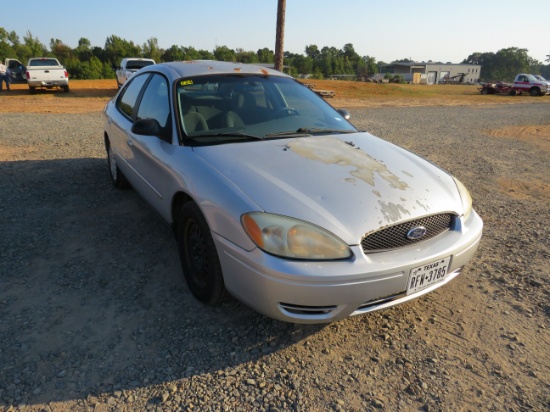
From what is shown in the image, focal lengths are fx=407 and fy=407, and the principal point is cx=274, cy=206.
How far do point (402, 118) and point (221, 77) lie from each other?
480 inches

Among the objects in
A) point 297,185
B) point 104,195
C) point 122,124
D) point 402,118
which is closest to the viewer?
point 297,185

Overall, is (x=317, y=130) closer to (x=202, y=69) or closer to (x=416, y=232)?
(x=202, y=69)

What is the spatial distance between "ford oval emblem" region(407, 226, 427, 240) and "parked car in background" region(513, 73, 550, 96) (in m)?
33.4

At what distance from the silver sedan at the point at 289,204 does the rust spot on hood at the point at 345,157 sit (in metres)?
0.01

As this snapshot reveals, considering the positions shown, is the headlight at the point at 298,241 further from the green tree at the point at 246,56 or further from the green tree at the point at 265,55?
the green tree at the point at 265,55

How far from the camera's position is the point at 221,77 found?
3582 mm

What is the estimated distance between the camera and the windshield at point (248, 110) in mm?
3121

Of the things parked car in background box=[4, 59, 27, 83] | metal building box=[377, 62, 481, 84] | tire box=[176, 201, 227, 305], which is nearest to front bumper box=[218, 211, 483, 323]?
tire box=[176, 201, 227, 305]

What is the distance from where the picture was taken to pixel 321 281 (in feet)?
6.68

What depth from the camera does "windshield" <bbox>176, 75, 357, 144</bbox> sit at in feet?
10.2

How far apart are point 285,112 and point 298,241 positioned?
1.75m

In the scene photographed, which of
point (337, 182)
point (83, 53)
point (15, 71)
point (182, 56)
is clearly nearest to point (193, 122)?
point (337, 182)

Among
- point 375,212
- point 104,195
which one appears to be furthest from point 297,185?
point 104,195

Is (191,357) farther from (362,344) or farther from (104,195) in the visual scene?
(104,195)
